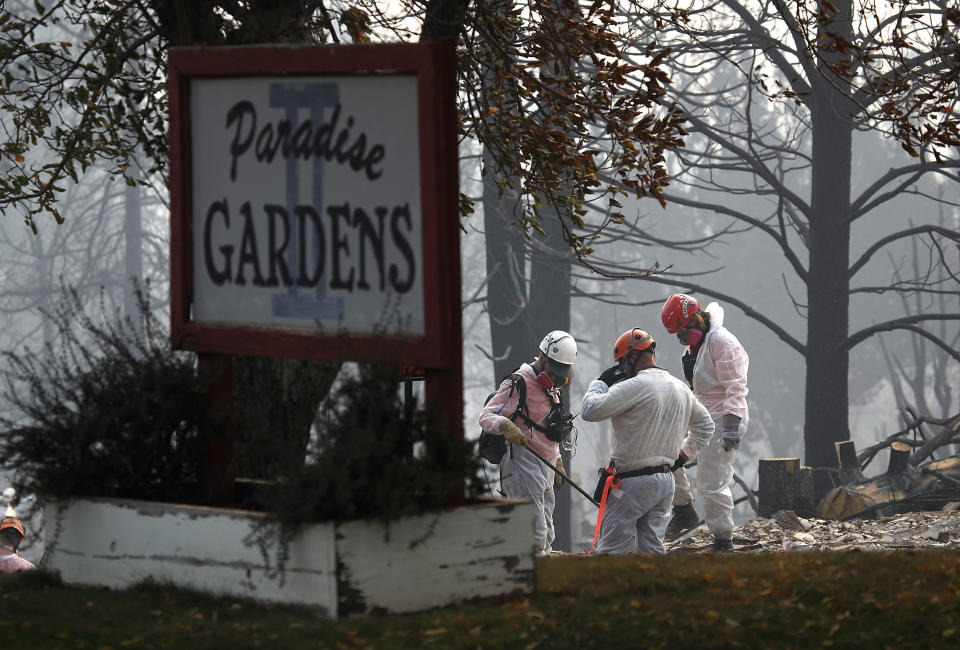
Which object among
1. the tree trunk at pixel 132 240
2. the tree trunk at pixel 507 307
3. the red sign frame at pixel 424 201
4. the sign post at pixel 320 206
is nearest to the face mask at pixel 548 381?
the sign post at pixel 320 206

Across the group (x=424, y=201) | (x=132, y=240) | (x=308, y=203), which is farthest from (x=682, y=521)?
(x=132, y=240)

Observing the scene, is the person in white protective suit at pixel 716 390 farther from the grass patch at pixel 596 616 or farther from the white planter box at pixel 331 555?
the white planter box at pixel 331 555

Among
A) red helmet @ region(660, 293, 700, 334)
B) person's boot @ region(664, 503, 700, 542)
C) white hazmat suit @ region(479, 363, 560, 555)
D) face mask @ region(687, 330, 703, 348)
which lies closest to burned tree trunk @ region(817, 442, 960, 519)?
person's boot @ region(664, 503, 700, 542)

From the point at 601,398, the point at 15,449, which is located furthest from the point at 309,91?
the point at 601,398

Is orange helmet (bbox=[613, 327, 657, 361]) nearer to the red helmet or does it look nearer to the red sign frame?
the red helmet

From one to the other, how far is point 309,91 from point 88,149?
418 cm

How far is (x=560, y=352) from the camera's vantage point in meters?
12.8

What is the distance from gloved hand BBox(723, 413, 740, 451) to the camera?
42.1 feet

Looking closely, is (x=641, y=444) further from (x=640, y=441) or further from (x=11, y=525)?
(x=11, y=525)

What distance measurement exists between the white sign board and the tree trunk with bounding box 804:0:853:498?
49.8 ft

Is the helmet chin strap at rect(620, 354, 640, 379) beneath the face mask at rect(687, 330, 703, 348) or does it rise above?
beneath

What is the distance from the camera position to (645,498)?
1131cm

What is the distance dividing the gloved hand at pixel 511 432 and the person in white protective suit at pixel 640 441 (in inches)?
48.4

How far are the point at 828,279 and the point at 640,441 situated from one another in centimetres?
1003
